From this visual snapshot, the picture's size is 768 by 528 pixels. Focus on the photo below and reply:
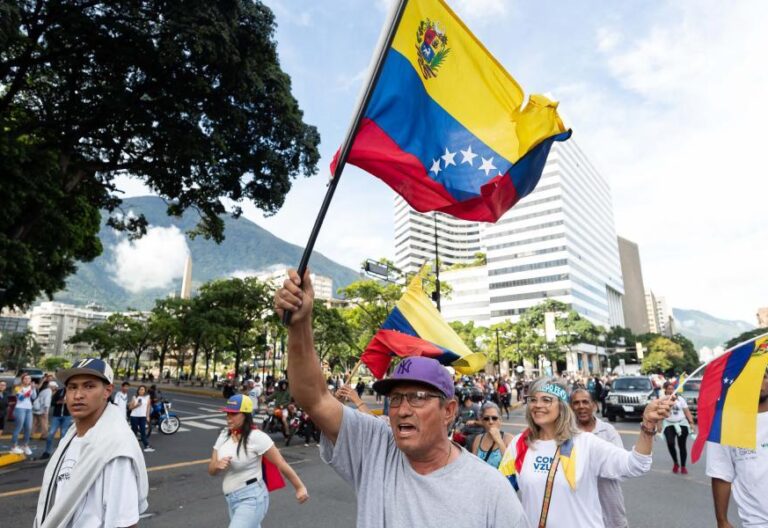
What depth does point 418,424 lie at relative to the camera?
1883 millimetres

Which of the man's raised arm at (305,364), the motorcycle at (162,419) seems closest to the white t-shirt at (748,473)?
the man's raised arm at (305,364)

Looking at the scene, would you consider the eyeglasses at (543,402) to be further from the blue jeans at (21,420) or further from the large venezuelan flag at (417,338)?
the blue jeans at (21,420)

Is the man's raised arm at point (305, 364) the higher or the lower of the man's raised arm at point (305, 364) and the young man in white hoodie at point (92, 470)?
the higher

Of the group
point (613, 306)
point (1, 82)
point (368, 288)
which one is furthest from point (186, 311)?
point (613, 306)

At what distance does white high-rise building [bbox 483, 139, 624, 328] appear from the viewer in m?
94.6

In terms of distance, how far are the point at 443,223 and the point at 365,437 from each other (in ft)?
541

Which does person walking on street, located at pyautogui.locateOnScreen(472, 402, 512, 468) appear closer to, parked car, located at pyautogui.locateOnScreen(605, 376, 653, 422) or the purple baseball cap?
the purple baseball cap

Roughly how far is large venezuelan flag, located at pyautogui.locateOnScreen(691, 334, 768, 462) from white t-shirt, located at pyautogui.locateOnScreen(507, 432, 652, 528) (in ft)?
1.66

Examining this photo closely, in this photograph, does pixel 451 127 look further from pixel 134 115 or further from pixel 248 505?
pixel 134 115

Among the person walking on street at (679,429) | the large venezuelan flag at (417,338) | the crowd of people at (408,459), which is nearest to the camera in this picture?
the crowd of people at (408,459)

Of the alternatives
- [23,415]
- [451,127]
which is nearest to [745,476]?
[451,127]

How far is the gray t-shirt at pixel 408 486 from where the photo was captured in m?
1.75

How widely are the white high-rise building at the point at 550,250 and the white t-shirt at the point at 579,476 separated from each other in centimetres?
9274

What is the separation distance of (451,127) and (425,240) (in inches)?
5955
